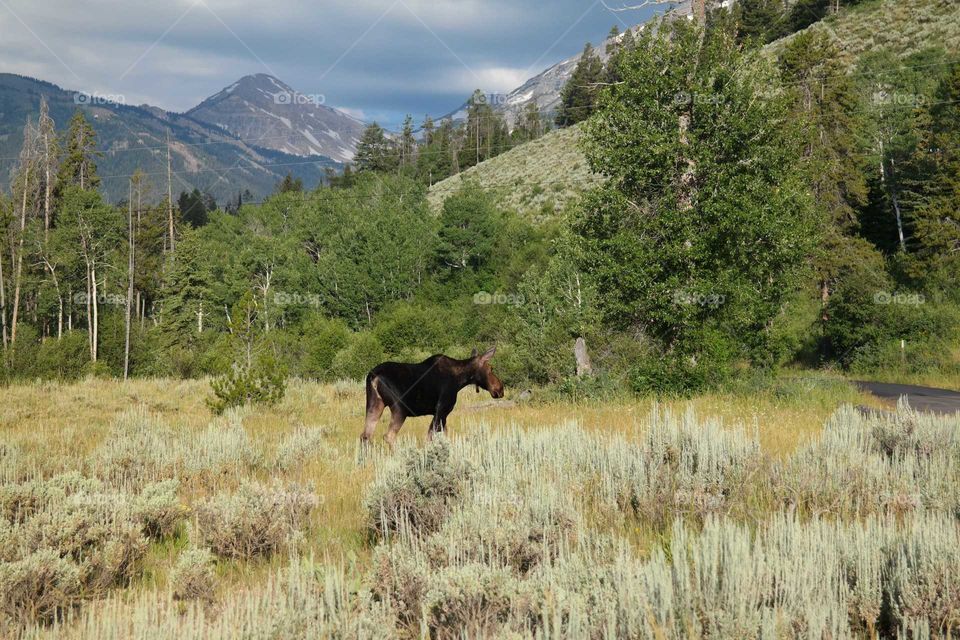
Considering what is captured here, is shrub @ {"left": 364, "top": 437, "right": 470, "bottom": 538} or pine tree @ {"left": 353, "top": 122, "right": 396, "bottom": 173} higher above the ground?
pine tree @ {"left": 353, "top": 122, "right": 396, "bottom": 173}

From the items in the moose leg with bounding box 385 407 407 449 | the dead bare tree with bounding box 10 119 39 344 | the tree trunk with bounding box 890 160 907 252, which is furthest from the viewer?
the dead bare tree with bounding box 10 119 39 344

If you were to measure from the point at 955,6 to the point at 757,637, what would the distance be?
77.7 metres

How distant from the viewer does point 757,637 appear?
9.18 feet

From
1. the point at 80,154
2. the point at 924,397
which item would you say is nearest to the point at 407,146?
the point at 80,154

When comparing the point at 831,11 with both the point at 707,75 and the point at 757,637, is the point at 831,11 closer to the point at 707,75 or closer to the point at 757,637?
the point at 707,75

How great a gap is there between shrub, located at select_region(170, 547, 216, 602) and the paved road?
15.6m

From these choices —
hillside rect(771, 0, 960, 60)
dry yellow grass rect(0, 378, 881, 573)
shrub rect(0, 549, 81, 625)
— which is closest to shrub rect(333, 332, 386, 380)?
dry yellow grass rect(0, 378, 881, 573)

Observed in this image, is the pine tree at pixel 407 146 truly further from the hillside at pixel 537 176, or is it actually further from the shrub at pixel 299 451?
the shrub at pixel 299 451

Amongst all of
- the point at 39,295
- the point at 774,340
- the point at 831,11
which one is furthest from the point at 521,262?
the point at 831,11

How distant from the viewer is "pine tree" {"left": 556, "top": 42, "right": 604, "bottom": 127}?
95.5 metres

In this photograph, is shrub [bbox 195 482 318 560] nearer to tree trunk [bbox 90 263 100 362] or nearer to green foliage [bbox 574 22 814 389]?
green foliage [bbox 574 22 814 389]

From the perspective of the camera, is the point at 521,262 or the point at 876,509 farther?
the point at 521,262

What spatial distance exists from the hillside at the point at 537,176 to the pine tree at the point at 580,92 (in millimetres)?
6236

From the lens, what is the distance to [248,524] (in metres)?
4.77
